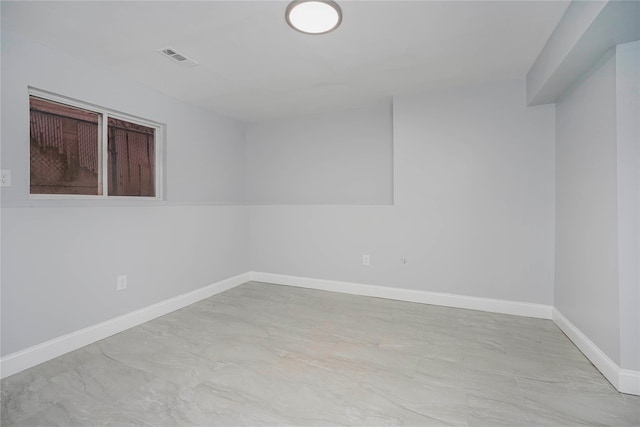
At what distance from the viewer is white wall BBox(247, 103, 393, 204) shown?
3.92 meters

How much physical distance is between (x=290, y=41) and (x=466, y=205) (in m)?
2.38

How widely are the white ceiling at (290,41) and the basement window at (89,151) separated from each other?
1.49 feet

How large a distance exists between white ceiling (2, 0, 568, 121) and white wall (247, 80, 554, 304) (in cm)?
35

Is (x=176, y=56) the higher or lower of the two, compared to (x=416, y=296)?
higher

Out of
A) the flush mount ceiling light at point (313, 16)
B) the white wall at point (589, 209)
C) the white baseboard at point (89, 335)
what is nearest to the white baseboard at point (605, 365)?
the white wall at point (589, 209)

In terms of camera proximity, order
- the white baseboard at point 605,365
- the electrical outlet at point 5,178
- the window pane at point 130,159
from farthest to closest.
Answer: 1. the window pane at point 130,159
2. the electrical outlet at point 5,178
3. the white baseboard at point 605,365

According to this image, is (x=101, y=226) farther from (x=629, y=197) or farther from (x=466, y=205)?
(x=629, y=197)

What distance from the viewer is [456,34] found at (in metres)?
2.23

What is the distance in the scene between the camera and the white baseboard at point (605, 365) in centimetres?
182

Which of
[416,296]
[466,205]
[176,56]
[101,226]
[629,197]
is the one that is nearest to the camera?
[629,197]

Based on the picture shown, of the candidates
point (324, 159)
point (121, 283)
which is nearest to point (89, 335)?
point (121, 283)

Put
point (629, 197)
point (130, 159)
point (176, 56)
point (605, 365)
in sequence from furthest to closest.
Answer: point (130, 159), point (176, 56), point (605, 365), point (629, 197)

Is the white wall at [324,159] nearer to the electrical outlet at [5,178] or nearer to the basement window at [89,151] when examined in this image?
the basement window at [89,151]

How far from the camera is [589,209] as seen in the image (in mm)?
2266
